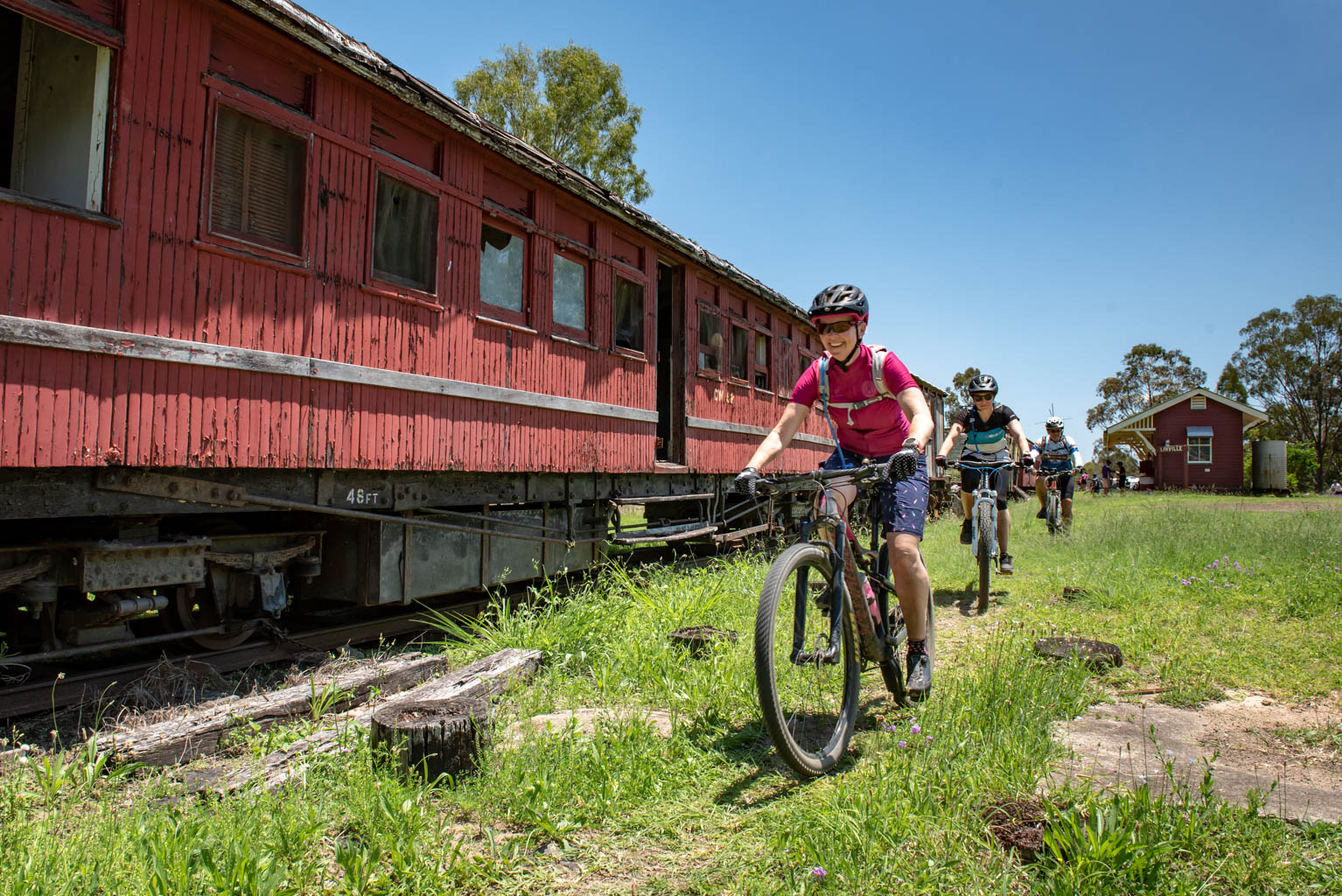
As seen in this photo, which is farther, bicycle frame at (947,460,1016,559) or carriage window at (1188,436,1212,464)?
carriage window at (1188,436,1212,464)

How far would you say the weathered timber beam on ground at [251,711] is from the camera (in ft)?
11.3

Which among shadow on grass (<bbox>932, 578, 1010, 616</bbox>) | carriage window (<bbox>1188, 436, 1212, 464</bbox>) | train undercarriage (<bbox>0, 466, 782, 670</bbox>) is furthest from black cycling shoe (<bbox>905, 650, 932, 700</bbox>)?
carriage window (<bbox>1188, 436, 1212, 464</bbox>)

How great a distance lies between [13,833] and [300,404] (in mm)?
3042

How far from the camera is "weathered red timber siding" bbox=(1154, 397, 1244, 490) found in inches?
1357

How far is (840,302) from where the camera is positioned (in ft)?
11.3

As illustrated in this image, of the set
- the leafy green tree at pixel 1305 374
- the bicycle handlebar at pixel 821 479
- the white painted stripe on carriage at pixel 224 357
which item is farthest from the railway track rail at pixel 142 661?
the leafy green tree at pixel 1305 374

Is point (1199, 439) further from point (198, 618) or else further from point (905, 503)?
point (198, 618)

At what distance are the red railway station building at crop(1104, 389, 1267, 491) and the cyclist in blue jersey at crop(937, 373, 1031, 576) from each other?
35.0 metres

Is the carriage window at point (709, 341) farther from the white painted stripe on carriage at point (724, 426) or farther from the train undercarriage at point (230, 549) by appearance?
the train undercarriage at point (230, 549)

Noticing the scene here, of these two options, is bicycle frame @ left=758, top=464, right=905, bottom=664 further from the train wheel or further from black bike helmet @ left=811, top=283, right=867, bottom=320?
the train wheel

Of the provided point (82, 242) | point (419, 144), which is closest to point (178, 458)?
point (82, 242)

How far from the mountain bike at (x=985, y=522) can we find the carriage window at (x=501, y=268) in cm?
415

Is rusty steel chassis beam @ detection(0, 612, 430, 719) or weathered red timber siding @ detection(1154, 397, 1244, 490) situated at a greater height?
weathered red timber siding @ detection(1154, 397, 1244, 490)

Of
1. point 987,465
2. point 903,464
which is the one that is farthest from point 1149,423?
point 903,464
